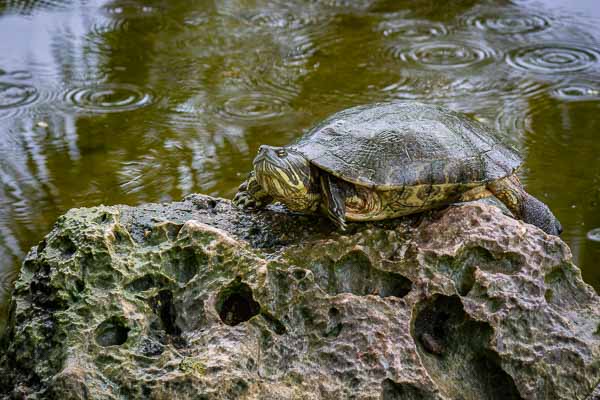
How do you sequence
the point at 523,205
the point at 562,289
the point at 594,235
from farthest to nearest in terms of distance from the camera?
the point at 594,235 < the point at 523,205 < the point at 562,289

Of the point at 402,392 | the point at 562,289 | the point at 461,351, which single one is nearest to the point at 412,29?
the point at 562,289

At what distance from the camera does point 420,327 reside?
253 cm

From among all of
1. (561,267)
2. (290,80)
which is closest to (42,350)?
(561,267)

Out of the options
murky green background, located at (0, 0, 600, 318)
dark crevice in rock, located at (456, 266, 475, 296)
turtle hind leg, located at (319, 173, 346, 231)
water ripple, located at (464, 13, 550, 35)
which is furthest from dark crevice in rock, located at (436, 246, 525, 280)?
water ripple, located at (464, 13, 550, 35)

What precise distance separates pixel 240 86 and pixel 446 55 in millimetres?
2013

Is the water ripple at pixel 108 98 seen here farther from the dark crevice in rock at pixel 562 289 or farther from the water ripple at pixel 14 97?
the dark crevice in rock at pixel 562 289

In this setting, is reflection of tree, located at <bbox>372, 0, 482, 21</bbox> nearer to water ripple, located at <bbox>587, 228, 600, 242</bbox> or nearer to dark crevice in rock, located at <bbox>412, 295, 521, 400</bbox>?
water ripple, located at <bbox>587, 228, 600, 242</bbox>

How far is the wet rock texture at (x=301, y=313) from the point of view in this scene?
2258mm

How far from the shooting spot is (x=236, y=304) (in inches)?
97.6

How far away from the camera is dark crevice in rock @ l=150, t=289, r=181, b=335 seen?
2417mm

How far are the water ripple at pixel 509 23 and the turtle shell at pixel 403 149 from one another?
16.5 feet

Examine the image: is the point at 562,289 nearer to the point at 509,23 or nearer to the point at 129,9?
the point at 509,23

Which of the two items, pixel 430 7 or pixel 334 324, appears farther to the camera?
pixel 430 7

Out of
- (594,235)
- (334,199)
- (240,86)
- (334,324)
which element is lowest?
(594,235)
